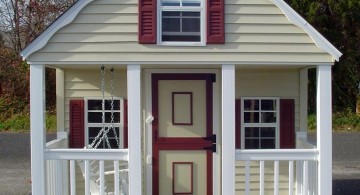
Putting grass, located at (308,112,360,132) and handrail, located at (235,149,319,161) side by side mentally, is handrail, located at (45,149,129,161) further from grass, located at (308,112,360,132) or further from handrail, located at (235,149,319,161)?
grass, located at (308,112,360,132)

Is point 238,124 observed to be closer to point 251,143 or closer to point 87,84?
point 251,143

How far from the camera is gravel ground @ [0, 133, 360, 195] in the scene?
425 inches

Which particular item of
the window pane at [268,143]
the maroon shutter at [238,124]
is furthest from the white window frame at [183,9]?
the window pane at [268,143]

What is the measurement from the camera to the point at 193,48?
265 inches

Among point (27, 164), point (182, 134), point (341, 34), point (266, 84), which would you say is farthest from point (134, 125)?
point (341, 34)

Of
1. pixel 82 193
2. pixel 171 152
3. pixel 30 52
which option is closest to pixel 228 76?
pixel 171 152

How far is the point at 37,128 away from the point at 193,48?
226 cm

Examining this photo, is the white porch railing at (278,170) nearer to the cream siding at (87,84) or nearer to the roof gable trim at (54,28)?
the cream siding at (87,84)

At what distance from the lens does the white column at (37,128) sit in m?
6.64

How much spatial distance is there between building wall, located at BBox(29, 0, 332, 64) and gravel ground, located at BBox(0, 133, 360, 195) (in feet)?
14.5

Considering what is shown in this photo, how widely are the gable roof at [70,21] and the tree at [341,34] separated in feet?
41.9

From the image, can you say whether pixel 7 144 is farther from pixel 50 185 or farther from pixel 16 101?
pixel 50 185

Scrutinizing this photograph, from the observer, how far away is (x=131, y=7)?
6.75 m

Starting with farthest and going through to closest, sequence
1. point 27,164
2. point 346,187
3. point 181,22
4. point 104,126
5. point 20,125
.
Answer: point 20,125, point 27,164, point 346,187, point 104,126, point 181,22
